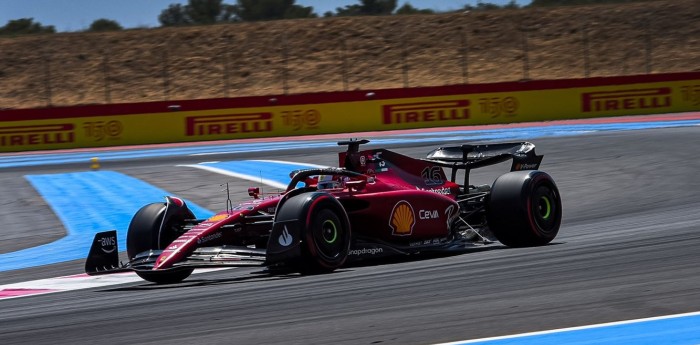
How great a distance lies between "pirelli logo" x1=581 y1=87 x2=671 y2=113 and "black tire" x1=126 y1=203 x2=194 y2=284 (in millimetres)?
25862

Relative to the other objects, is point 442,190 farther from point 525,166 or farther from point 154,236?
point 154,236

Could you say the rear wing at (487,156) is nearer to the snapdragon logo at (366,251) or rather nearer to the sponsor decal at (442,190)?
the sponsor decal at (442,190)

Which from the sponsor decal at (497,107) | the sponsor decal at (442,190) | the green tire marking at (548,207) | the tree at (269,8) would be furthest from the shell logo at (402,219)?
the tree at (269,8)

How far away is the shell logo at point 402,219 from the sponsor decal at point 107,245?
2.40 m

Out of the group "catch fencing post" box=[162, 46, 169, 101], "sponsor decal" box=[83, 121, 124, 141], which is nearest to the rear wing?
"sponsor decal" box=[83, 121, 124, 141]

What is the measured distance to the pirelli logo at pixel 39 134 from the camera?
105 feet

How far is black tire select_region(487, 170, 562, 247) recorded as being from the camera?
Result: 33.2 ft

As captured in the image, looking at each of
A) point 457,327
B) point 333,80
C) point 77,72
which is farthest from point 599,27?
point 457,327

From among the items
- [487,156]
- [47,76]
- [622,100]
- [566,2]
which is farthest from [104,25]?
[487,156]

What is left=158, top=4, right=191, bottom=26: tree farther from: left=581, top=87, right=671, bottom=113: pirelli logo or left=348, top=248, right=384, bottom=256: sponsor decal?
left=348, top=248, right=384, bottom=256: sponsor decal

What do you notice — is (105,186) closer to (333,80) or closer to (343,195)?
(343,195)

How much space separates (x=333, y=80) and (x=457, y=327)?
1643 inches

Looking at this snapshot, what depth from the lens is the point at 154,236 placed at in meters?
9.47

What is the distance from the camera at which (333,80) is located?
156 feet
